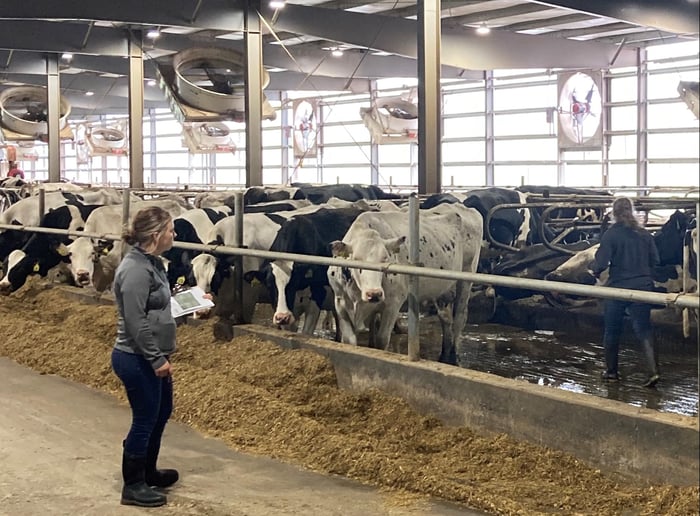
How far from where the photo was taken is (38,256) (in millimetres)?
10672

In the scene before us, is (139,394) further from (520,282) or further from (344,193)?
(344,193)

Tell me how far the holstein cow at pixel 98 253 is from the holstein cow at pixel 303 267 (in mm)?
2346

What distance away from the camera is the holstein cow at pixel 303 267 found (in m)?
7.80

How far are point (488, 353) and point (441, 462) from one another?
376 centimetres

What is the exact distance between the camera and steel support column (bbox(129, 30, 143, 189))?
18078 millimetres

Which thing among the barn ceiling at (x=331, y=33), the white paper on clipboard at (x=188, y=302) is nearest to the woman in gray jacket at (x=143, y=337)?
the white paper on clipboard at (x=188, y=302)

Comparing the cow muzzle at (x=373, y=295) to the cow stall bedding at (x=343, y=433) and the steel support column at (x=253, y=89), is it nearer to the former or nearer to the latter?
the cow stall bedding at (x=343, y=433)

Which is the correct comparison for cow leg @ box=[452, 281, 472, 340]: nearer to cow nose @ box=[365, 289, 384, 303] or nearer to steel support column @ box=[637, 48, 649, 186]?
cow nose @ box=[365, 289, 384, 303]

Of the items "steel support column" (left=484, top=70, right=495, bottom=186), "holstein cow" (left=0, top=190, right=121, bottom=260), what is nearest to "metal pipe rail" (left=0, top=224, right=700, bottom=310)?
"holstein cow" (left=0, top=190, right=121, bottom=260)

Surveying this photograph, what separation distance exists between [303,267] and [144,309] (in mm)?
3757

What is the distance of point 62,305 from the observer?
9703 mm

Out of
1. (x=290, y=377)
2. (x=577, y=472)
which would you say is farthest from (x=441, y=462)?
(x=290, y=377)

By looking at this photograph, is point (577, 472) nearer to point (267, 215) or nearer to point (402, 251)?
point (402, 251)

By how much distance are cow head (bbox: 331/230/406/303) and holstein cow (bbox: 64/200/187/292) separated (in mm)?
3497
